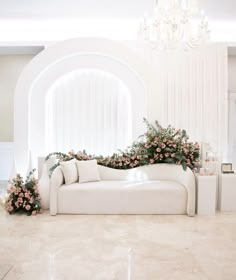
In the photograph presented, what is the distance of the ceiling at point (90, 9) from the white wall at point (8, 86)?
4.36 ft

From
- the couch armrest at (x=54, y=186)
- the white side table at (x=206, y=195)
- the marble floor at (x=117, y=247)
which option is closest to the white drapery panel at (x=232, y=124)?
the white side table at (x=206, y=195)

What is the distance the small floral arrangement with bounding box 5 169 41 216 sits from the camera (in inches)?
182

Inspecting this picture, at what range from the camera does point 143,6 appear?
5109 millimetres

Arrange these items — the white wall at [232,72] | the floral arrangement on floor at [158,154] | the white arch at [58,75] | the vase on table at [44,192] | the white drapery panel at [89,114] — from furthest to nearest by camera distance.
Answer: the white wall at [232,72] < the white drapery panel at [89,114] < the white arch at [58,75] < the floral arrangement on floor at [158,154] < the vase on table at [44,192]

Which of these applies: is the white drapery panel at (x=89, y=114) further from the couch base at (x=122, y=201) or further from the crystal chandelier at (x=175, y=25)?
the crystal chandelier at (x=175, y=25)

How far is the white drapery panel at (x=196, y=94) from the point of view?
6.29 metres

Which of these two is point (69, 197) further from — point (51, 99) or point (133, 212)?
point (51, 99)

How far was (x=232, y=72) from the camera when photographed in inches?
268

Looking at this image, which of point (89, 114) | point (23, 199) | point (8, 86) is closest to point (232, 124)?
point (89, 114)

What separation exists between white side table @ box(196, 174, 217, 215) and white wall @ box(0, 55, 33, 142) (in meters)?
4.31

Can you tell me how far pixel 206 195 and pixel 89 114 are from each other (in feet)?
9.34

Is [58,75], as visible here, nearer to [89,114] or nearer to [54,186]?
[89,114]

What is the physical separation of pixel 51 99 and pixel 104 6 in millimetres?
2115

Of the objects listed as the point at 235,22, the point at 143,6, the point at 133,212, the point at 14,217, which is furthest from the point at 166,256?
the point at 235,22
